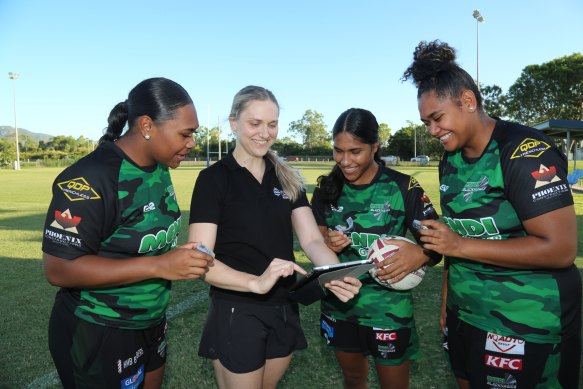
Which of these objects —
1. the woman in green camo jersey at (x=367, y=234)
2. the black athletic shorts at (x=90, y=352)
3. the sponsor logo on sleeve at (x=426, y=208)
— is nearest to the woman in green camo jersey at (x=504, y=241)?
the sponsor logo on sleeve at (x=426, y=208)

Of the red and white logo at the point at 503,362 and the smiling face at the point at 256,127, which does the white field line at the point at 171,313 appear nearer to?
the smiling face at the point at 256,127

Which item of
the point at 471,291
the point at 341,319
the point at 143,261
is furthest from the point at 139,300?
the point at 471,291

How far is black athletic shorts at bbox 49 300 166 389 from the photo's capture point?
7.38ft

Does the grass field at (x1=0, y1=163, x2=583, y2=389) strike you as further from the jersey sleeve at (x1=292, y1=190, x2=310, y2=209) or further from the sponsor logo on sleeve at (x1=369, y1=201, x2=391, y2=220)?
the jersey sleeve at (x1=292, y1=190, x2=310, y2=209)

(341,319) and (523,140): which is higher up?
(523,140)

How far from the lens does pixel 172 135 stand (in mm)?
2400

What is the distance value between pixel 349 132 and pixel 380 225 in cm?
69

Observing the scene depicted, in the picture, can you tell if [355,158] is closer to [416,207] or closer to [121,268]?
[416,207]

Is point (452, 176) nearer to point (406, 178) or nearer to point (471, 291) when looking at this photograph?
point (406, 178)

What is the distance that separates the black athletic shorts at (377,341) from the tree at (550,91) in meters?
47.0

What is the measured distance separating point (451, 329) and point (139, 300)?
189 centimetres

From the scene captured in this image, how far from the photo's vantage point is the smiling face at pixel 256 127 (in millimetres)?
2498

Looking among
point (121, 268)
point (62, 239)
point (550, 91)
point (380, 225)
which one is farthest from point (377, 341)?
point (550, 91)

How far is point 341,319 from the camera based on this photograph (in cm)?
303
